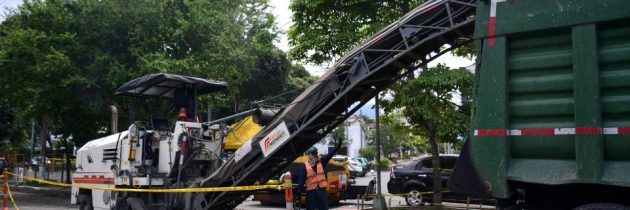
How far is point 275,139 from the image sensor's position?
8.03m

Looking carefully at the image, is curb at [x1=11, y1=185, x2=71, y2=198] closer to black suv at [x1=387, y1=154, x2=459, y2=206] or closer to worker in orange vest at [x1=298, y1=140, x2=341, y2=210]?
black suv at [x1=387, y1=154, x2=459, y2=206]

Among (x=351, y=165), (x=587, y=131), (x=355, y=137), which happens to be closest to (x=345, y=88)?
(x=587, y=131)

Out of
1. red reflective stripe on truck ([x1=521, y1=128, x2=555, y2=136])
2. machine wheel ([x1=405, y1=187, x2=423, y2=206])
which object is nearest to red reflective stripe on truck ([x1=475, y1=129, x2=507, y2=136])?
red reflective stripe on truck ([x1=521, y1=128, x2=555, y2=136])

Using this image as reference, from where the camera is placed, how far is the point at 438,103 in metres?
10.7

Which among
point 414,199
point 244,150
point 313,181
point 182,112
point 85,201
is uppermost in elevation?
point 182,112

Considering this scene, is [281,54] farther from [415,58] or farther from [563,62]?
[563,62]

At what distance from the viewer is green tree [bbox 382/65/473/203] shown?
1025 centimetres

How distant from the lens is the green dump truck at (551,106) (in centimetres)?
394

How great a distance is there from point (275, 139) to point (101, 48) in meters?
11.6

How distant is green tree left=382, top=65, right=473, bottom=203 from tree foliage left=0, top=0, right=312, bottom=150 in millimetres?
8687

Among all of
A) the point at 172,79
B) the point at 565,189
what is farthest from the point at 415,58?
the point at 172,79

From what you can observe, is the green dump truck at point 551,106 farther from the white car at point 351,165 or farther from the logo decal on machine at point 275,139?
the white car at point 351,165

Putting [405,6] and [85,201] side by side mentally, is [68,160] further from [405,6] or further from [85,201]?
[405,6]

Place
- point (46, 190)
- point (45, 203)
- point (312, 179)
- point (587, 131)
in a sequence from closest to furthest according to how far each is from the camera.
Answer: point (587, 131) < point (312, 179) < point (45, 203) < point (46, 190)
